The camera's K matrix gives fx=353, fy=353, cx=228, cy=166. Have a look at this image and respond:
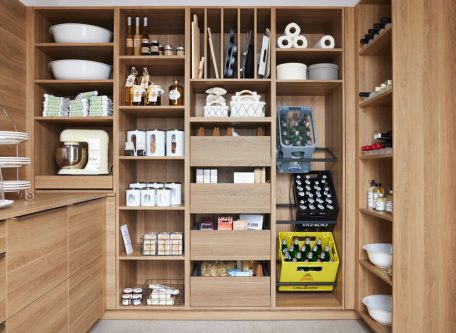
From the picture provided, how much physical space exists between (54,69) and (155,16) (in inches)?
32.5

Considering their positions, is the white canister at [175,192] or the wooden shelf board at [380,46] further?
the white canister at [175,192]

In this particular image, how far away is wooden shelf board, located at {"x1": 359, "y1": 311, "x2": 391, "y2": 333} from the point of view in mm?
2127

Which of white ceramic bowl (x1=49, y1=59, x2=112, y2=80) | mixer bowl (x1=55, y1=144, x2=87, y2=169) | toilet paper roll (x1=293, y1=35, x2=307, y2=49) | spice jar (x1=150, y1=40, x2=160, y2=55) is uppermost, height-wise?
toilet paper roll (x1=293, y1=35, x2=307, y2=49)

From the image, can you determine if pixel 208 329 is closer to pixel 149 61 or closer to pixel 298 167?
pixel 298 167

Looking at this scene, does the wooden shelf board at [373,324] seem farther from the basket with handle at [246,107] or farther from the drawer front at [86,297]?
the drawer front at [86,297]

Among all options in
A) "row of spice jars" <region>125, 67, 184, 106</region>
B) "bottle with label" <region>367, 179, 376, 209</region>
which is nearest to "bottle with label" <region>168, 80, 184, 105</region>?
"row of spice jars" <region>125, 67, 184, 106</region>

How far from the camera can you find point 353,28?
252 centimetres

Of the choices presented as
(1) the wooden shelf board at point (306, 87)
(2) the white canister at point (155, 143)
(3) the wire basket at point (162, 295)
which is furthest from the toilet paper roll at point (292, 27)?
(3) the wire basket at point (162, 295)

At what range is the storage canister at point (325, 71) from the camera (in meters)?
2.59

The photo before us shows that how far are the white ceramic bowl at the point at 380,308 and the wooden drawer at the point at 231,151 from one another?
1.13m

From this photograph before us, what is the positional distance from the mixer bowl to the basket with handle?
111cm

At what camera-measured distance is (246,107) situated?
100 inches

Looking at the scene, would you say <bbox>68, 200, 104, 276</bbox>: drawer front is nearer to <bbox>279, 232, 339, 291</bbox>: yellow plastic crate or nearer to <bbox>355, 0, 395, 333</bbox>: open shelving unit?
<bbox>279, 232, 339, 291</bbox>: yellow plastic crate

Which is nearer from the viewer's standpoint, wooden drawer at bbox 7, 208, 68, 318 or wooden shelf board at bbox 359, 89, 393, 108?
wooden drawer at bbox 7, 208, 68, 318
